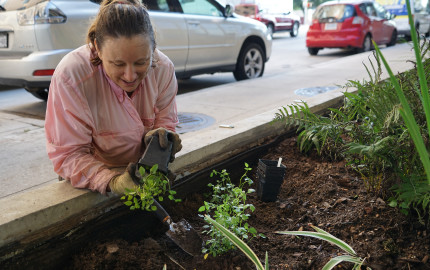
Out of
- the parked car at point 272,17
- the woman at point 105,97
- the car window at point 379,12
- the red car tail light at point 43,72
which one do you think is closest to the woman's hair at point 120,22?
the woman at point 105,97

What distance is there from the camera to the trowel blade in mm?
2057

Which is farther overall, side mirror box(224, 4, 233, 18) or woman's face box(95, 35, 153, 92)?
side mirror box(224, 4, 233, 18)

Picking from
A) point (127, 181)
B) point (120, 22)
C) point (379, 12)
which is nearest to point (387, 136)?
point (127, 181)

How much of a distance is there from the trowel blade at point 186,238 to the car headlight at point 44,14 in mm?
3749

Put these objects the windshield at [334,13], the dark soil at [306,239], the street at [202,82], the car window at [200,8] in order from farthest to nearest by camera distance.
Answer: the windshield at [334,13], the car window at [200,8], the street at [202,82], the dark soil at [306,239]

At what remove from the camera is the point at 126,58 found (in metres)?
1.88

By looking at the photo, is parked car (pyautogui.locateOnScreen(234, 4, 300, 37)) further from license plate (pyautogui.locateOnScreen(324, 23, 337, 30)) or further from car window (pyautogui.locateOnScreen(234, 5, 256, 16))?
license plate (pyautogui.locateOnScreen(324, 23, 337, 30))

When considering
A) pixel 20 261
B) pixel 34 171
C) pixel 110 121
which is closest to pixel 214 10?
pixel 34 171

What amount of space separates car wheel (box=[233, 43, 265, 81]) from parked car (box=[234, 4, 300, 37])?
37.3ft

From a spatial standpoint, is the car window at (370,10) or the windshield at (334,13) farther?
the car window at (370,10)

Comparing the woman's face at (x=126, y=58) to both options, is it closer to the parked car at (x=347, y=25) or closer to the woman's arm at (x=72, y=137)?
the woman's arm at (x=72, y=137)

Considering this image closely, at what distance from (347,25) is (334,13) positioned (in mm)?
571

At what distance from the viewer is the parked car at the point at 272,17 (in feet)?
61.9

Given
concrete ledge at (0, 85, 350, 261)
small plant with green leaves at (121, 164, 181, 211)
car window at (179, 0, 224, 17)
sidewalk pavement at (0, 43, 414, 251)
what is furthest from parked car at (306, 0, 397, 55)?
small plant with green leaves at (121, 164, 181, 211)
